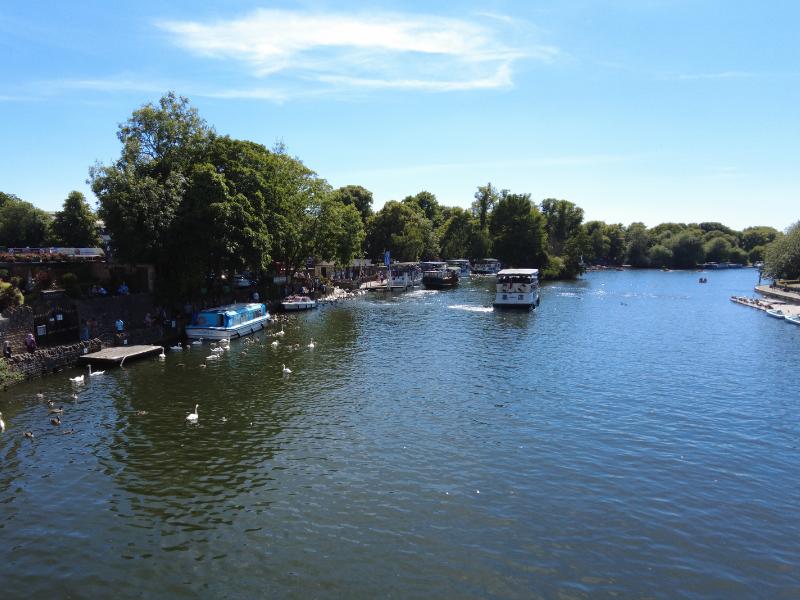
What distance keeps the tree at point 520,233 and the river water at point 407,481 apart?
99.9 m

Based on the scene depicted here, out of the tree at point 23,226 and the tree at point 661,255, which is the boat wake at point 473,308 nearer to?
the tree at point 23,226

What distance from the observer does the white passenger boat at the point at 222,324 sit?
4622 centimetres

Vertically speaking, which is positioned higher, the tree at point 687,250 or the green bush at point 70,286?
the tree at point 687,250

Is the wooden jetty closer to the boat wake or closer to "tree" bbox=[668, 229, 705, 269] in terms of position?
the boat wake

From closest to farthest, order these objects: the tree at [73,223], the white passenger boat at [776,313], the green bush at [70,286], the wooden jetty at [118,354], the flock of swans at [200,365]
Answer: the flock of swans at [200,365] → the wooden jetty at [118,354] → the green bush at [70,286] → the white passenger boat at [776,313] → the tree at [73,223]

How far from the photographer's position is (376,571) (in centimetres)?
1430

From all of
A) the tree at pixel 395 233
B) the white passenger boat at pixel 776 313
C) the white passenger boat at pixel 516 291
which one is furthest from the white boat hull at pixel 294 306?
the tree at pixel 395 233

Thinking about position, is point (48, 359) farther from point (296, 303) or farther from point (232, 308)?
point (296, 303)

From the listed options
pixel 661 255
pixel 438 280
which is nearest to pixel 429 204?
pixel 438 280

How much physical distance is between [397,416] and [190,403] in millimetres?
11604

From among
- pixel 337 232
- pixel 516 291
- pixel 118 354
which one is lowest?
pixel 118 354

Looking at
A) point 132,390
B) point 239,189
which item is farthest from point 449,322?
point 132,390

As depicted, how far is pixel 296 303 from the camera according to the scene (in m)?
66.6

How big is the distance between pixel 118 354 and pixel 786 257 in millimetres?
101886
